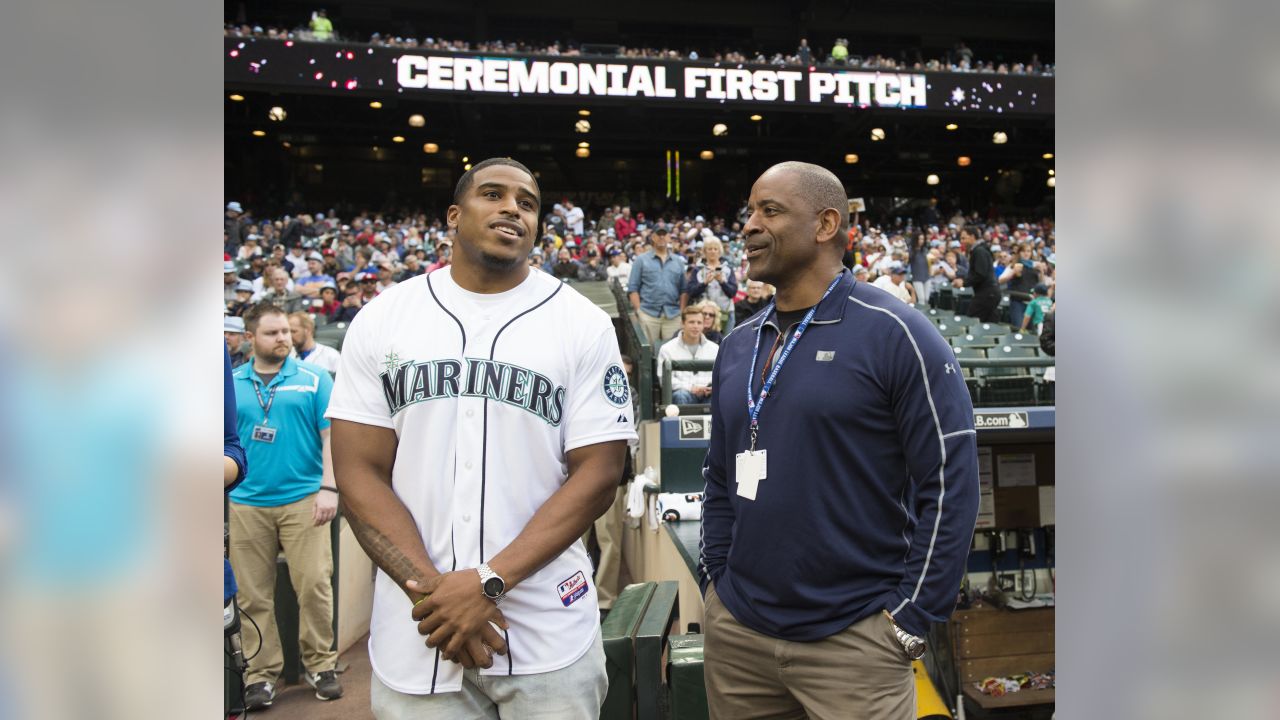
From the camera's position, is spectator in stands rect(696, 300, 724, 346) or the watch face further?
spectator in stands rect(696, 300, 724, 346)

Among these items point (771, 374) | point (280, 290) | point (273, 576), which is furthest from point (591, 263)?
point (771, 374)

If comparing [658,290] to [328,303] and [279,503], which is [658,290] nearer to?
[279,503]

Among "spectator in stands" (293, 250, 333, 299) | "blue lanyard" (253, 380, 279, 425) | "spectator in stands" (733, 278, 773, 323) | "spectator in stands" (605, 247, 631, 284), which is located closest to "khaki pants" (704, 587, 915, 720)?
"blue lanyard" (253, 380, 279, 425)

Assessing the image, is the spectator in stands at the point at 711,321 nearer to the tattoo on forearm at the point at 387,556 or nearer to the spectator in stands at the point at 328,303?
the tattoo on forearm at the point at 387,556

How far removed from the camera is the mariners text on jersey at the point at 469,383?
195 centimetres

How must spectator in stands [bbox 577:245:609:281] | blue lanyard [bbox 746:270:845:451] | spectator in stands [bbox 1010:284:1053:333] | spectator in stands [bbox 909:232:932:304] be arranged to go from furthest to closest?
spectator in stands [bbox 577:245:609:281] → spectator in stands [bbox 909:232:932:304] → spectator in stands [bbox 1010:284:1053:333] → blue lanyard [bbox 746:270:845:451]

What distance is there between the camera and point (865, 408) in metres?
2.04

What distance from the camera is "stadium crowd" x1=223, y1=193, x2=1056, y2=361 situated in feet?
34.5

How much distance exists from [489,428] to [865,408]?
34.1 inches

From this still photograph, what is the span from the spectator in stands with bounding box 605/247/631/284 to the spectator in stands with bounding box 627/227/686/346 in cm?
Result: 397

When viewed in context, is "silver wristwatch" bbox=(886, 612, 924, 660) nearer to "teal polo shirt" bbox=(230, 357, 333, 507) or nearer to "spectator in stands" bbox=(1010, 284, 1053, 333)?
"teal polo shirt" bbox=(230, 357, 333, 507)

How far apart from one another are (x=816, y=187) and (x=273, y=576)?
13.1 feet
